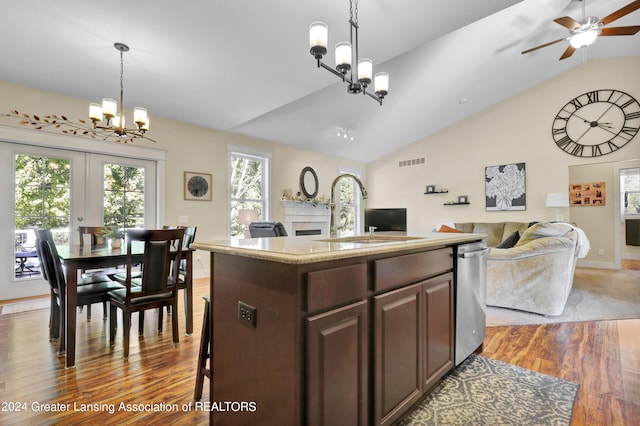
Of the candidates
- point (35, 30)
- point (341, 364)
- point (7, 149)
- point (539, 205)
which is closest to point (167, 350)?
point (341, 364)

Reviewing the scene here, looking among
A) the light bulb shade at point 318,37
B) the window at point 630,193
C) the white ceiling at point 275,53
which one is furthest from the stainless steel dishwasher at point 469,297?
the window at point 630,193

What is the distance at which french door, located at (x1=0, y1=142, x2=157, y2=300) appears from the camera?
142 inches

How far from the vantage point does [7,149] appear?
11.7 ft

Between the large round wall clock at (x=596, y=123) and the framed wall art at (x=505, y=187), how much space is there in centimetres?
88

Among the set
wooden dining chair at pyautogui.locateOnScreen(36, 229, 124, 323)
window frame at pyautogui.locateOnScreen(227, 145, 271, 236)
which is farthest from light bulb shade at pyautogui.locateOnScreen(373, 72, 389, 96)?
window frame at pyautogui.locateOnScreen(227, 145, 271, 236)

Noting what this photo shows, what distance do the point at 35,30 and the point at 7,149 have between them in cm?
164

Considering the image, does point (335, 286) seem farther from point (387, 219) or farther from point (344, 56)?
point (344, 56)

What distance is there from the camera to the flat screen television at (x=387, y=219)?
2492mm

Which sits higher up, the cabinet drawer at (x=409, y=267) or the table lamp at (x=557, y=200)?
the table lamp at (x=557, y=200)

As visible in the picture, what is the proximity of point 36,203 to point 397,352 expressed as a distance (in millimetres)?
4561

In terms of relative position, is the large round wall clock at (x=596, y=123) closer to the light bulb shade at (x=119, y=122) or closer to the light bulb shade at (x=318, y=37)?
the light bulb shade at (x=318, y=37)

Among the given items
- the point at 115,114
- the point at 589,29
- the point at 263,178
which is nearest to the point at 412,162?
the point at 263,178

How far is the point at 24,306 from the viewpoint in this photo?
3381mm

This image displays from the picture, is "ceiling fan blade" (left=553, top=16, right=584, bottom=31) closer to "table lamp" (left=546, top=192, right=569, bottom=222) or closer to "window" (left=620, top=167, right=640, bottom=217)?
"table lamp" (left=546, top=192, right=569, bottom=222)
